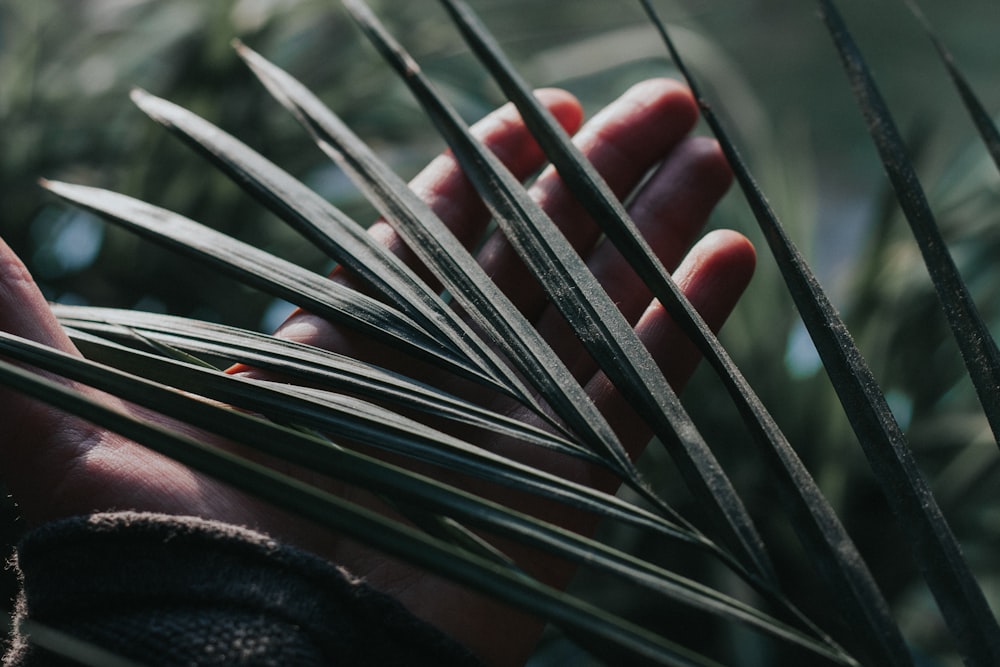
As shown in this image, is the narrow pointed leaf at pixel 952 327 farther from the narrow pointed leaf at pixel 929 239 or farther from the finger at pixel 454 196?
the finger at pixel 454 196

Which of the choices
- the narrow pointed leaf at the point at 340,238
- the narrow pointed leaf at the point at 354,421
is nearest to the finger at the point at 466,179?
the narrow pointed leaf at the point at 340,238

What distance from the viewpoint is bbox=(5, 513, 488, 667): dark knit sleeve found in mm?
344

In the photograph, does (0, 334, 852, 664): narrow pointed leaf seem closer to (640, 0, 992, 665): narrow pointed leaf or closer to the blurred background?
(640, 0, 992, 665): narrow pointed leaf

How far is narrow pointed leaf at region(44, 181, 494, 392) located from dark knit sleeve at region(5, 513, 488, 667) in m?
0.11

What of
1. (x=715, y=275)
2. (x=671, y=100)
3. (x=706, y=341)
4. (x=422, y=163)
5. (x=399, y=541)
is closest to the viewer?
(x=399, y=541)

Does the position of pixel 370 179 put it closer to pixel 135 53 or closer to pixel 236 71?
pixel 236 71

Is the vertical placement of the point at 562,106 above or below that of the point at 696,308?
above

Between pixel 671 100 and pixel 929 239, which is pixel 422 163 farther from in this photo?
pixel 929 239

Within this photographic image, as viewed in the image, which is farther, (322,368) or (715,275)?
(715,275)

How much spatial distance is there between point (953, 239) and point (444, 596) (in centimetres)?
62

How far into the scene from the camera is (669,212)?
0.58 meters

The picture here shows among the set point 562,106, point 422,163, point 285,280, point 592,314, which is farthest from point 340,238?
point 422,163

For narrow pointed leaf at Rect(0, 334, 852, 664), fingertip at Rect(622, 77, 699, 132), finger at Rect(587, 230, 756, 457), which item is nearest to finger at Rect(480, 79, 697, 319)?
fingertip at Rect(622, 77, 699, 132)

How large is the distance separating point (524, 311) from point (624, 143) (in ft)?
0.52
